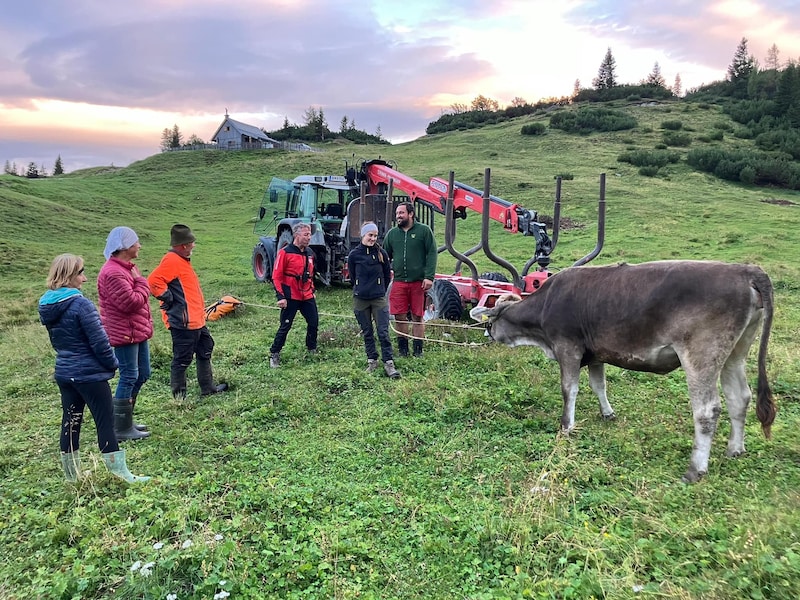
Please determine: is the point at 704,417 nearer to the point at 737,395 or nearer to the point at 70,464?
the point at 737,395

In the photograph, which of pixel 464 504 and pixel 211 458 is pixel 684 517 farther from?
pixel 211 458

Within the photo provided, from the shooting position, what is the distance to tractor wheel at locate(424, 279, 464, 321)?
8.73 meters

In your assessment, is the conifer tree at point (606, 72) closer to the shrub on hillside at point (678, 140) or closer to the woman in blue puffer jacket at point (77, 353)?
the shrub on hillside at point (678, 140)

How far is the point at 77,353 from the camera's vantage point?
4.22 meters

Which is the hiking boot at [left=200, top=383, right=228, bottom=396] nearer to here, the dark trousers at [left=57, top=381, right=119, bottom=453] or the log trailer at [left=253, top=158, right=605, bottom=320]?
the dark trousers at [left=57, top=381, right=119, bottom=453]

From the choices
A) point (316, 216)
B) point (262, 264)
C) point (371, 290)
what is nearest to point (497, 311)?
point (371, 290)

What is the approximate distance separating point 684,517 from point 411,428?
2411mm

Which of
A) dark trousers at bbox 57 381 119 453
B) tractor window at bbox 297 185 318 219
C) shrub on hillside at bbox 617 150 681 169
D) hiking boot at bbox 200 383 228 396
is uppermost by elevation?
shrub on hillside at bbox 617 150 681 169

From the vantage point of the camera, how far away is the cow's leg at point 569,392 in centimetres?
522

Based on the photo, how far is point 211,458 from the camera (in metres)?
4.89

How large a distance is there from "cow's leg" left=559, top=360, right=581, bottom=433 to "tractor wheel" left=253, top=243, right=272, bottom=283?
10.1m

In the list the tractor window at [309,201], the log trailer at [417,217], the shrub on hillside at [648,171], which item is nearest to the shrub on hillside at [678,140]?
the shrub on hillside at [648,171]

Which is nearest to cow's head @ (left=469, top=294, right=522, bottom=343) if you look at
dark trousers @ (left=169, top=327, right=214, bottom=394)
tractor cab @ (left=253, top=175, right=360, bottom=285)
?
dark trousers @ (left=169, top=327, right=214, bottom=394)

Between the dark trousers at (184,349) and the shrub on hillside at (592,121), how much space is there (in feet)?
149
